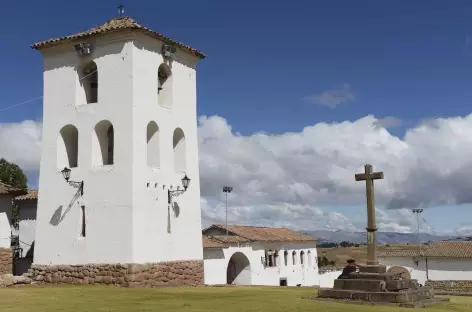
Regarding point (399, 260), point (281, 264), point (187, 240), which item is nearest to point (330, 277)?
point (399, 260)

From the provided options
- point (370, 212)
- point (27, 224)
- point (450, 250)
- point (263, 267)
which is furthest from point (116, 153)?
point (450, 250)

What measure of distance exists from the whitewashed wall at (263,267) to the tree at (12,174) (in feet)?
52.9

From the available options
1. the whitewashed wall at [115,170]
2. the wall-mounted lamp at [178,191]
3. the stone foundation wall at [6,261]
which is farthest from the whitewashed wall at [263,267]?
the stone foundation wall at [6,261]

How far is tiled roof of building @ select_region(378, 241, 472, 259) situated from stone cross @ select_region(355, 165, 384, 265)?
33.2m

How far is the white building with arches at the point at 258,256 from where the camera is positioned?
33.9 metres

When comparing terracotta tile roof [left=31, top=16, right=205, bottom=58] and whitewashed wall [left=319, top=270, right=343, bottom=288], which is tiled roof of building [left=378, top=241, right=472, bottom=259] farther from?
terracotta tile roof [left=31, top=16, right=205, bottom=58]

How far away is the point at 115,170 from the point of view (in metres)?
20.3

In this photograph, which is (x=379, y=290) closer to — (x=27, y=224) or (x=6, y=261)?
(x=6, y=261)

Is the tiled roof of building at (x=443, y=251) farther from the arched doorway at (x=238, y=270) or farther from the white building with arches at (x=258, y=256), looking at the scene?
the arched doorway at (x=238, y=270)

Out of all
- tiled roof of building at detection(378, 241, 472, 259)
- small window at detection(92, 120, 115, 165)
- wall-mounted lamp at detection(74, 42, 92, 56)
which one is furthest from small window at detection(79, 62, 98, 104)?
tiled roof of building at detection(378, 241, 472, 259)

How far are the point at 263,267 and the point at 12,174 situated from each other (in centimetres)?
1948

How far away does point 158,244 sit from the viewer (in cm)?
2078

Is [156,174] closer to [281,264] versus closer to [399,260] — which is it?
[281,264]

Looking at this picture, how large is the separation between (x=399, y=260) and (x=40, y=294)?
39.8m
